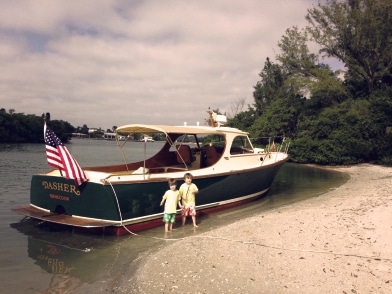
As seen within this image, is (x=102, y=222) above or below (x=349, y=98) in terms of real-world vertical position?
below

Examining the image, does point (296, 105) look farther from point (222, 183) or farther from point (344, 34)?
point (222, 183)

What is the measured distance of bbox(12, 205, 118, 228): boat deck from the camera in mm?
8641

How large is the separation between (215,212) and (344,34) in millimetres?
28643

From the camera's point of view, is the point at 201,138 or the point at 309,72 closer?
the point at 201,138

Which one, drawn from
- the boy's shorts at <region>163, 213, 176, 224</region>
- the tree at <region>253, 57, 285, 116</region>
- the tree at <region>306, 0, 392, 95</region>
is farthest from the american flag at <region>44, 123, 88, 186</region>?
the tree at <region>253, 57, 285, 116</region>

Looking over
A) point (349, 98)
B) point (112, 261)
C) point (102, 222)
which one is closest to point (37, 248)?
point (102, 222)

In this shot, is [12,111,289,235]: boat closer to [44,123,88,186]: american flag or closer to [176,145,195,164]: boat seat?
[176,145,195,164]: boat seat

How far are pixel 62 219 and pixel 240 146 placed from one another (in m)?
6.89

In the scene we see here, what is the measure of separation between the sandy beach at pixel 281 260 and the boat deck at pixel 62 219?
1.89m

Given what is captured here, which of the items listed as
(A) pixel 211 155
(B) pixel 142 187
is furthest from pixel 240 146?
(B) pixel 142 187

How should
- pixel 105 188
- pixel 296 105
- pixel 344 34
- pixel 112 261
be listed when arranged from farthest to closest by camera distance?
pixel 296 105
pixel 344 34
pixel 105 188
pixel 112 261

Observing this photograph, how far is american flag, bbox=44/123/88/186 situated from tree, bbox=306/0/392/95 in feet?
99.7

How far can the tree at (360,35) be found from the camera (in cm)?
3125

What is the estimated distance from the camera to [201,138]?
13758 millimetres
